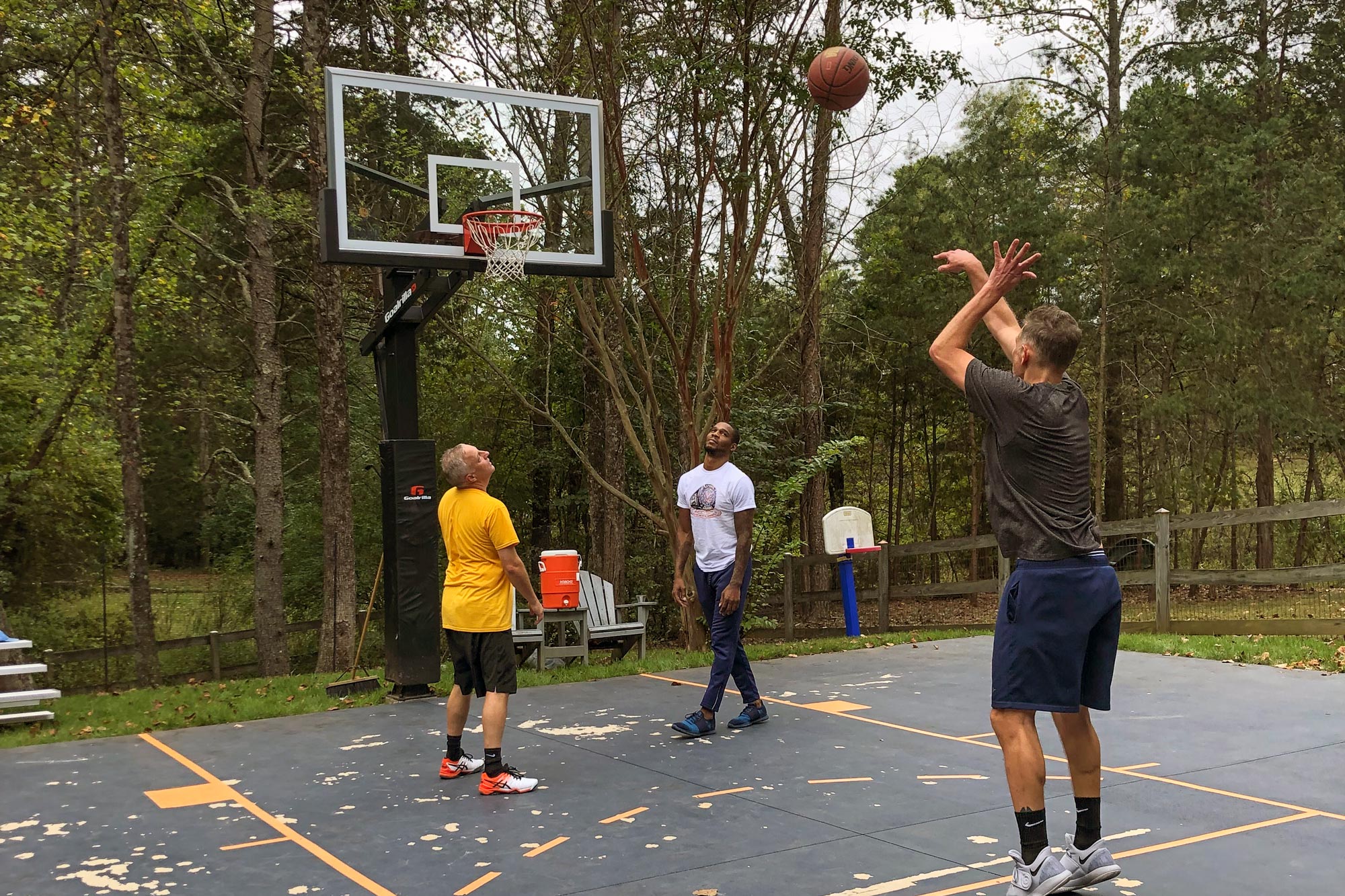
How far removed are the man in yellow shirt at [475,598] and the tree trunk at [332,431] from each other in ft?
20.9

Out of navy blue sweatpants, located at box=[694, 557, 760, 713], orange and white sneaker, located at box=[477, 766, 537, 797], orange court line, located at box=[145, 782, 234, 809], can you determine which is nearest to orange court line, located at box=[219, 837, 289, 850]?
orange court line, located at box=[145, 782, 234, 809]

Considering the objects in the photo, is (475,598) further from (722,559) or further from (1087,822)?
(1087,822)

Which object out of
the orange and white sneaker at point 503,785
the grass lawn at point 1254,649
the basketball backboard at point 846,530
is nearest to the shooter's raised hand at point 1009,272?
the orange and white sneaker at point 503,785

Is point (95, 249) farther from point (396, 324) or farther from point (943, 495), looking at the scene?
point (943, 495)

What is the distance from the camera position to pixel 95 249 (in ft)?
52.3

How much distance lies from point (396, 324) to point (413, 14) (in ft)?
15.6

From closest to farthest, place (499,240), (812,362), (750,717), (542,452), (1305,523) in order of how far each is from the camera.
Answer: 1. (750,717)
2. (499,240)
3. (812,362)
4. (542,452)
5. (1305,523)

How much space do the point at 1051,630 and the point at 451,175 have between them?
6.40 metres

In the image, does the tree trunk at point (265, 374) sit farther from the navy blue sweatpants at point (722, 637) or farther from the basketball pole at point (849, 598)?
the navy blue sweatpants at point (722, 637)

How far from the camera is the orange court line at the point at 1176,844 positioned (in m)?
3.87

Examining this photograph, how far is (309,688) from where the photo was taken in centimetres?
855

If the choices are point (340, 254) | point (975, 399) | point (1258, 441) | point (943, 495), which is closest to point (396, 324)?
point (340, 254)

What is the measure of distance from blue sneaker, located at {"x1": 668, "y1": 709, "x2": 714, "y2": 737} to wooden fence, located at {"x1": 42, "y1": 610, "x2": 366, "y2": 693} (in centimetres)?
955

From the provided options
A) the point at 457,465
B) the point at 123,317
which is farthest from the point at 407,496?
the point at 123,317
